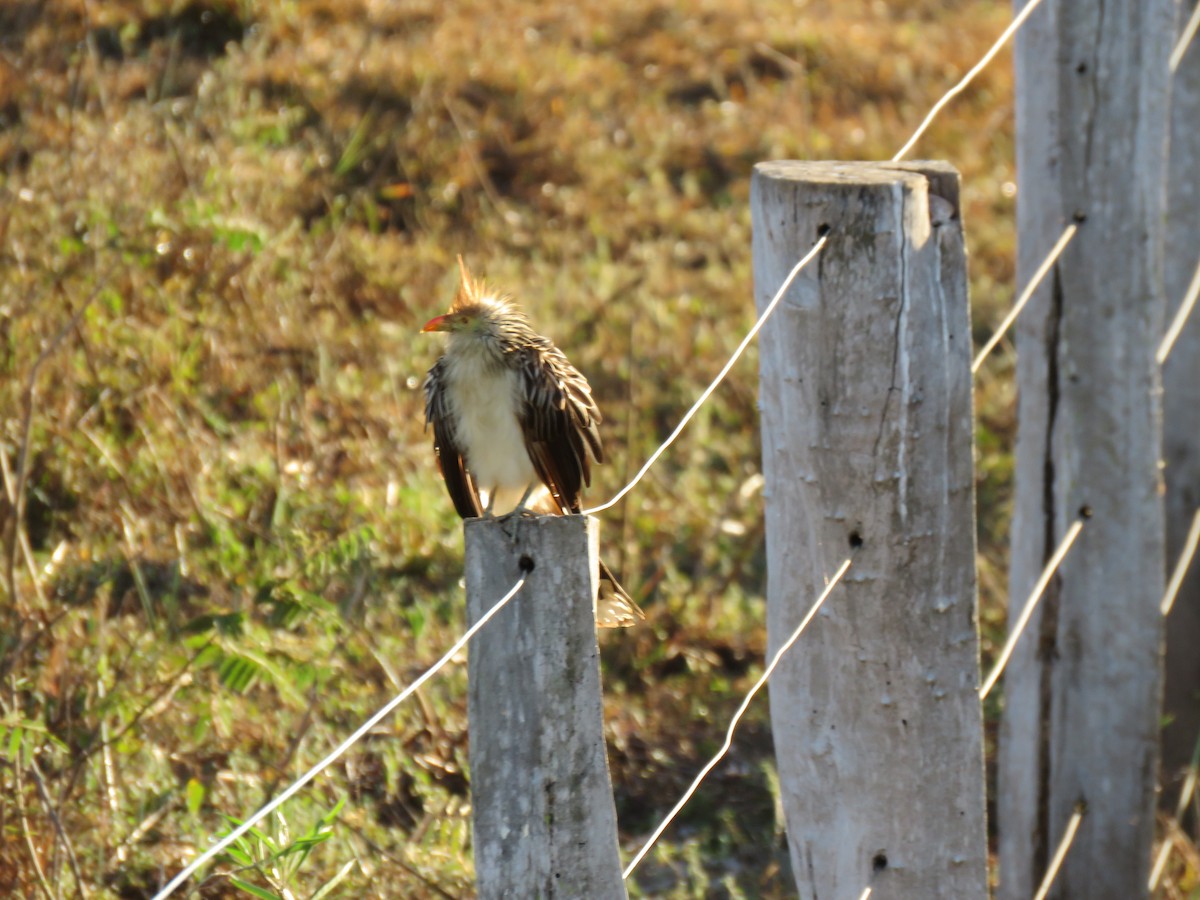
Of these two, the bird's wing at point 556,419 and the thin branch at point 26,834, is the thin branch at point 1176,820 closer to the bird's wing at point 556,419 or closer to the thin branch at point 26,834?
the bird's wing at point 556,419

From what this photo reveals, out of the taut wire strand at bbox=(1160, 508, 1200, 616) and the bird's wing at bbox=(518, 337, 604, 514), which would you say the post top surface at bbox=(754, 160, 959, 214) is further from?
the taut wire strand at bbox=(1160, 508, 1200, 616)

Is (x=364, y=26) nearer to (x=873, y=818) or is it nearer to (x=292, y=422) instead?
(x=292, y=422)

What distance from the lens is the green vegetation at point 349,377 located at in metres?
3.55

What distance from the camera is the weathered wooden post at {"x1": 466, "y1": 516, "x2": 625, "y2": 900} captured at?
5.46 feet

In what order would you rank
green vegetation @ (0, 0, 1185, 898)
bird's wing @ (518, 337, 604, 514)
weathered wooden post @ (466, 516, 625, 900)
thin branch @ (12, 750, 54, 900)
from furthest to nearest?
green vegetation @ (0, 0, 1185, 898)
bird's wing @ (518, 337, 604, 514)
thin branch @ (12, 750, 54, 900)
weathered wooden post @ (466, 516, 625, 900)

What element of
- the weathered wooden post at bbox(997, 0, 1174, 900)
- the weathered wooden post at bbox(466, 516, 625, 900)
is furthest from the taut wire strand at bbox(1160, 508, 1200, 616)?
the weathered wooden post at bbox(466, 516, 625, 900)

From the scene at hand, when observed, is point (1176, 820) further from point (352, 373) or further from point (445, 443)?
point (352, 373)

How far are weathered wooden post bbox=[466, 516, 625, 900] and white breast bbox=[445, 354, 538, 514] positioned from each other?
54.4 inches

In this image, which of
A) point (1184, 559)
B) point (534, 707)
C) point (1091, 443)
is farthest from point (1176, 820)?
point (534, 707)

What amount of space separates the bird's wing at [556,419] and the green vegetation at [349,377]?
62cm

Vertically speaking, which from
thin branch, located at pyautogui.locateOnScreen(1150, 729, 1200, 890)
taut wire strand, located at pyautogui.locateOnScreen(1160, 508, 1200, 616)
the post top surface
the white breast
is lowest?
thin branch, located at pyautogui.locateOnScreen(1150, 729, 1200, 890)

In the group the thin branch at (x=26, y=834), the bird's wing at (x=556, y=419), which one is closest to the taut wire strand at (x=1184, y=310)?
the bird's wing at (x=556, y=419)

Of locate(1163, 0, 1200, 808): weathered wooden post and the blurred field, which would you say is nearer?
the blurred field

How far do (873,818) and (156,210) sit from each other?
4.28m
